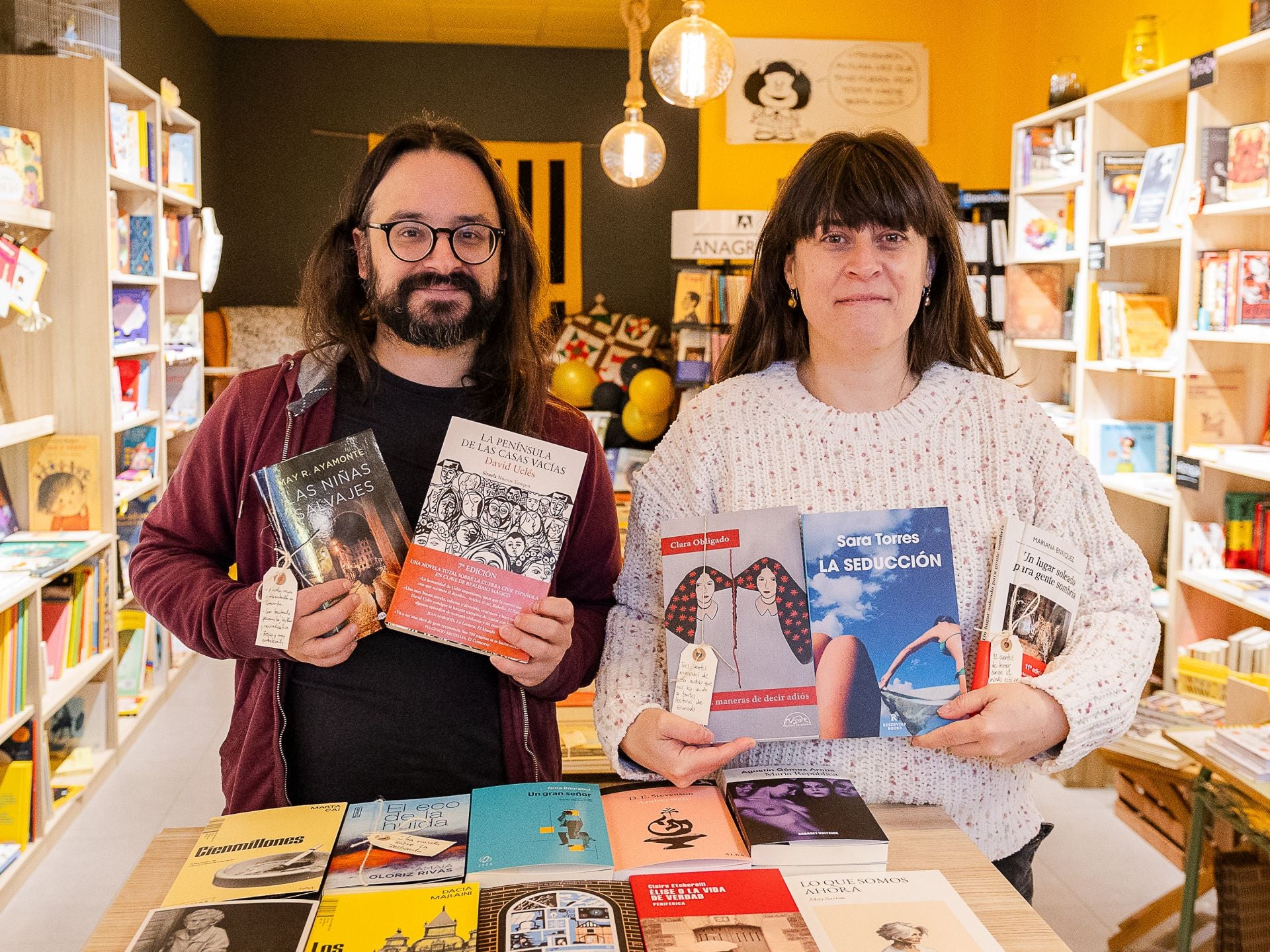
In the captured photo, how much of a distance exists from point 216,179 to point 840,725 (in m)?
7.80

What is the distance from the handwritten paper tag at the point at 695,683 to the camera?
1.41 m

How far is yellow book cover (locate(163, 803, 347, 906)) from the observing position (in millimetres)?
1168

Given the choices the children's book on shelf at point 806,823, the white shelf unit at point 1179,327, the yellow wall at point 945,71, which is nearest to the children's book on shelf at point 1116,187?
the white shelf unit at point 1179,327

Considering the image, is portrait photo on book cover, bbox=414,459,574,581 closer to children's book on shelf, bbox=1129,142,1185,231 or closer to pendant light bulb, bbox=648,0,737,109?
pendant light bulb, bbox=648,0,737,109

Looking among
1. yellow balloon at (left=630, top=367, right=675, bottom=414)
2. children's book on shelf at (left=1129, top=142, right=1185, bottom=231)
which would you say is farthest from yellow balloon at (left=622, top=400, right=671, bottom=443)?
children's book on shelf at (left=1129, top=142, right=1185, bottom=231)

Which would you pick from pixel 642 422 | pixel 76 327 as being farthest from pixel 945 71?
pixel 76 327

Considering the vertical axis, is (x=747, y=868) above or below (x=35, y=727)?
above

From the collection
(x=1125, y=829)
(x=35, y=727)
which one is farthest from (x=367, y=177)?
(x=1125, y=829)

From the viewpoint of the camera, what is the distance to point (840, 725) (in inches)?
55.7

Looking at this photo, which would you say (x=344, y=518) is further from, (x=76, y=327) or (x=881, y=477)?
(x=76, y=327)

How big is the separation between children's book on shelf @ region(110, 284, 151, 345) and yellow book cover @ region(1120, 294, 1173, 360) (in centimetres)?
415

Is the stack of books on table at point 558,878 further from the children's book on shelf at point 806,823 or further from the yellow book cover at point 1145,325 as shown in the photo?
the yellow book cover at point 1145,325

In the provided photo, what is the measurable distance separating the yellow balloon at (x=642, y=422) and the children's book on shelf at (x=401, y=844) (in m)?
5.85

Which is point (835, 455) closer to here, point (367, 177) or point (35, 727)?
point (367, 177)
